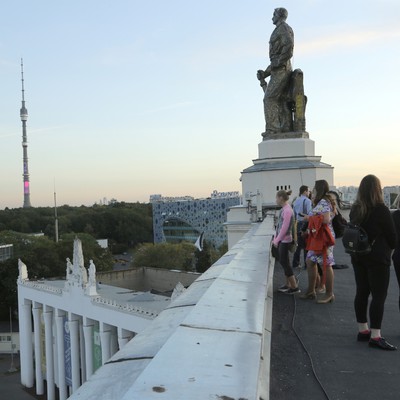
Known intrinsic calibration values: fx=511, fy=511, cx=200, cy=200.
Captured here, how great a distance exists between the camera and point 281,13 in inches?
733

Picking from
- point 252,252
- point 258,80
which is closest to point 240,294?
point 252,252

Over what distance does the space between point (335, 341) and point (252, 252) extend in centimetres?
189

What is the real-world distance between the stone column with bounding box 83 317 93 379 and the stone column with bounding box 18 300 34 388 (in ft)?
28.3

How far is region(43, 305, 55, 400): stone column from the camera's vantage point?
29.0 meters

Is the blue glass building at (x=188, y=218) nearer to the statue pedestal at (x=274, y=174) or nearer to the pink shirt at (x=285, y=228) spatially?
the statue pedestal at (x=274, y=174)

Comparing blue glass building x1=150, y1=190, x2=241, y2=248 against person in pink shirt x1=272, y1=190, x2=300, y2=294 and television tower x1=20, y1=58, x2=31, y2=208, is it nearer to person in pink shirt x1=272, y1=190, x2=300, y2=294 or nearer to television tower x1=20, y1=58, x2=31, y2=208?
television tower x1=20, y1=58, x2=31, y2=208

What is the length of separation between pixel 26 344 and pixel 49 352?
3780mm

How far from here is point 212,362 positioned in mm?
2125

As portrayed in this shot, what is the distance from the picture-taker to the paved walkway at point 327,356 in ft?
11.8

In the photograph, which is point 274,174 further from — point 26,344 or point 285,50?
point 26,344

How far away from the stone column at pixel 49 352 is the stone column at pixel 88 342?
16.4 feet

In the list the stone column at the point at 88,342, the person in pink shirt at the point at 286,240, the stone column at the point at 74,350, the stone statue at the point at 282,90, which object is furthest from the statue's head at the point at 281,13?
the stone column at the point at 74,350

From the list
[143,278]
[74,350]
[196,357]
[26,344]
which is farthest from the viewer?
[143,278]

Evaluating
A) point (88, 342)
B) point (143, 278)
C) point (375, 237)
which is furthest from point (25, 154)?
point (375, 237)
